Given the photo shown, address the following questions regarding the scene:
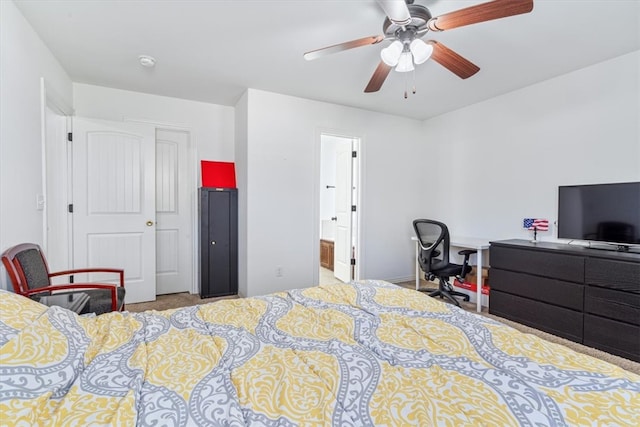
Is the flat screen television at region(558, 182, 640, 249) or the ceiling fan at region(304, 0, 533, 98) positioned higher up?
the ceiling fan at region(304, 0, 533, 98)

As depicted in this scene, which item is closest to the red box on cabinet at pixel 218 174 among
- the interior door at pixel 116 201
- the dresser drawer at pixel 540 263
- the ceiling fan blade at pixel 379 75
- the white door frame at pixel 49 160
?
the interior door at pixel 116 201

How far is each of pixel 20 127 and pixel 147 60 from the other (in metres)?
1.11

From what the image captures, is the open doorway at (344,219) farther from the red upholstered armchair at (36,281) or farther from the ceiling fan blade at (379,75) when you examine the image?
the red upholstered armchair at (36,281)

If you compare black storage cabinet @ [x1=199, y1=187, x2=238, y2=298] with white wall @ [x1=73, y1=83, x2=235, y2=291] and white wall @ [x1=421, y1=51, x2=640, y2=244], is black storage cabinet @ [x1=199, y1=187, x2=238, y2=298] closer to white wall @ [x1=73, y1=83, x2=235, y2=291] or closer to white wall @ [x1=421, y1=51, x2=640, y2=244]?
white wall @ [x1=73, y1=83, x2=235, y2=291]

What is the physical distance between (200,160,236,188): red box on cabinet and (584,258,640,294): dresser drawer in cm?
358

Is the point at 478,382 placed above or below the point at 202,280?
above

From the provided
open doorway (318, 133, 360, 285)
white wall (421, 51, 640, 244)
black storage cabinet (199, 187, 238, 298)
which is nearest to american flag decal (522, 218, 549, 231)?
white wall (421, 51, 640, 244)

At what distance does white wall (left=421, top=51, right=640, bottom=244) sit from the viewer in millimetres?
2574

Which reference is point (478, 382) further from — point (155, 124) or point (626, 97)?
point (155, 124)

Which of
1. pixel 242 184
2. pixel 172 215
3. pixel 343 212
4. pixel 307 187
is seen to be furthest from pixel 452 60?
pixel 172 215

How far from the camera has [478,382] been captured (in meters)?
0.87

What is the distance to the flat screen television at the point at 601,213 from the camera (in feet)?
7.69

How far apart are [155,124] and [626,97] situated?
15.2 ft

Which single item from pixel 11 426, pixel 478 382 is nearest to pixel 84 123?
pixel 11 426
